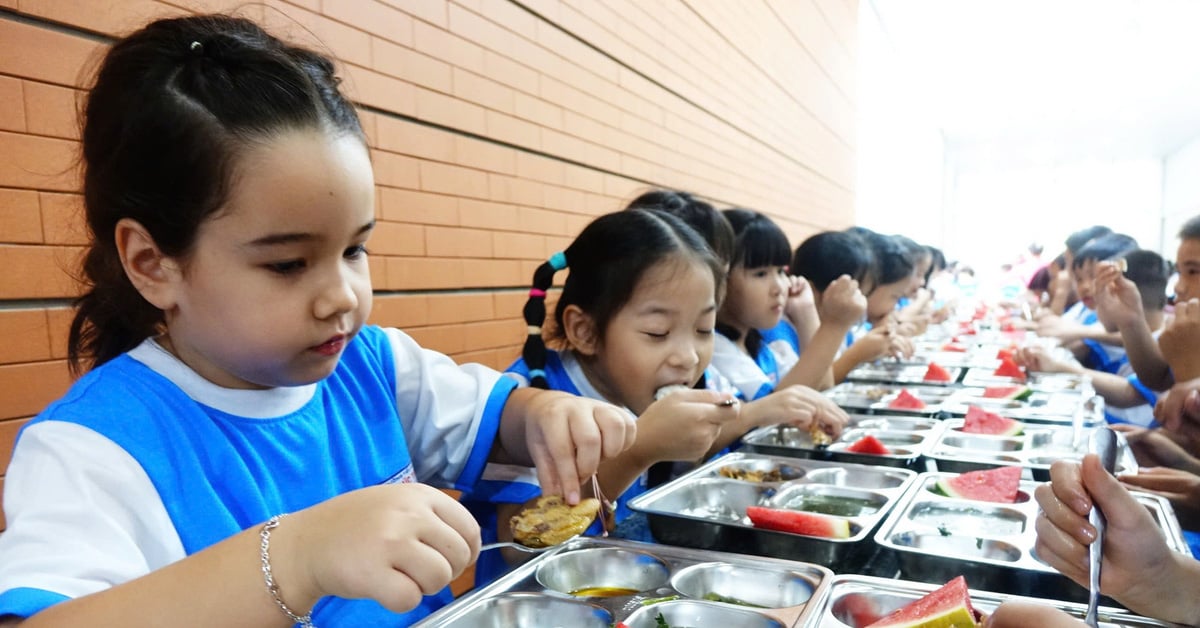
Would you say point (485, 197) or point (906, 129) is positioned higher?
point (906, 129)

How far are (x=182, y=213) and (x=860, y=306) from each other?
2679 millimetres

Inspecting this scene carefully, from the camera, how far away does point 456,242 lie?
10.2 ft

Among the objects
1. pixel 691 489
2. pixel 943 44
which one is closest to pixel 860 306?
pixel 691 489

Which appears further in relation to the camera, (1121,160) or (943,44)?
(1121,160)

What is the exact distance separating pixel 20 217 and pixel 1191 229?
4.61 m

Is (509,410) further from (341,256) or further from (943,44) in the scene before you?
(943,44)

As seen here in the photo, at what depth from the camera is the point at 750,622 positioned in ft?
3.92

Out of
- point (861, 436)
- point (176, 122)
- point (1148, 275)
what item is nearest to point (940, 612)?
point (176, 122)

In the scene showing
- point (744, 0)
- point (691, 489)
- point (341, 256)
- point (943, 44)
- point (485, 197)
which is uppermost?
point (943, 44)

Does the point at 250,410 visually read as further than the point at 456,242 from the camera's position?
No

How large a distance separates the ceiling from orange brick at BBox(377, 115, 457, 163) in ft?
32.8

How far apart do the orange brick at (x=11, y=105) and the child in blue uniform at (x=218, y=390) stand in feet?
2.25

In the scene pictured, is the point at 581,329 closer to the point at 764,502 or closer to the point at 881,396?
the point at 764,502

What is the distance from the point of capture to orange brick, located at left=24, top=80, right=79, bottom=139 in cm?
168
